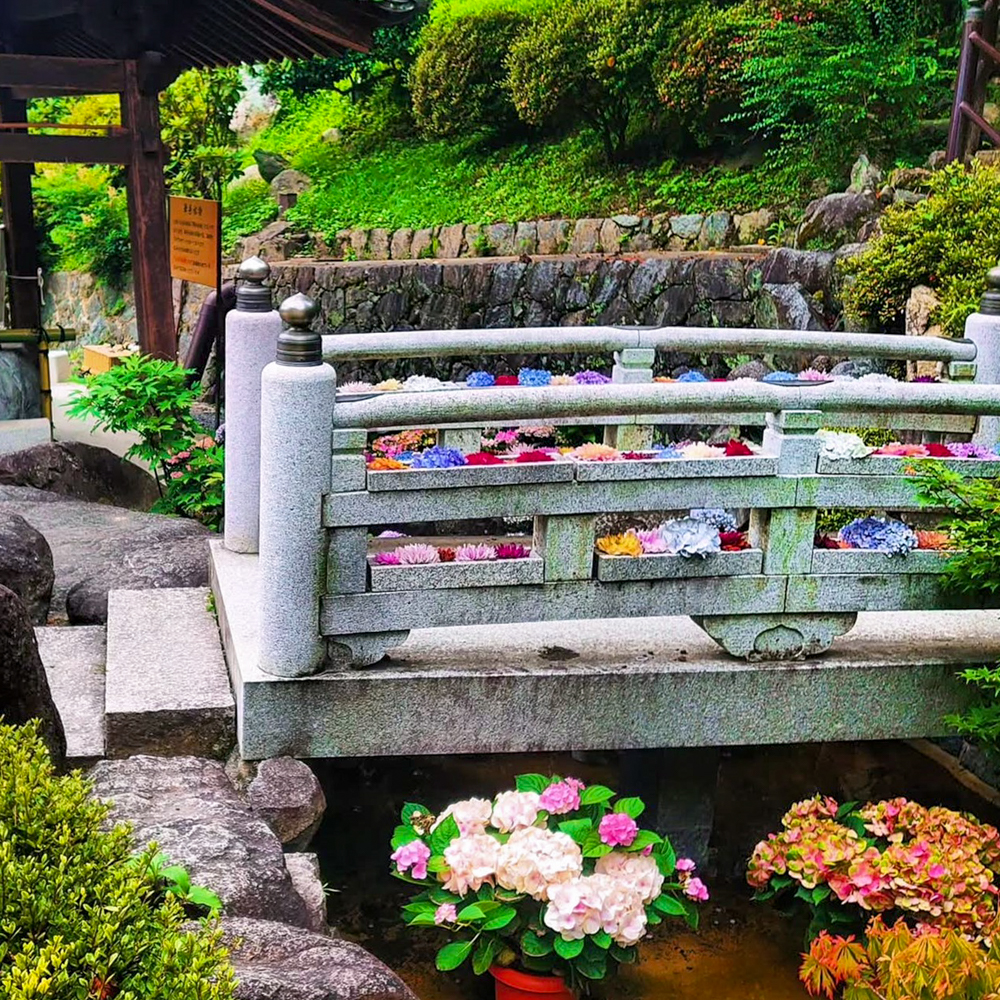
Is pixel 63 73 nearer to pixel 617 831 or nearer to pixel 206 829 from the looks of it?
pixel 206 829

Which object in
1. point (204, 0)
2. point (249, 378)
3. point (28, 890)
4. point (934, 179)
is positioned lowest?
point (28, 890)

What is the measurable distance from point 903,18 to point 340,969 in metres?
13.4

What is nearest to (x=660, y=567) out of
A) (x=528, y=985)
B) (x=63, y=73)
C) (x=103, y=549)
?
(x=528, y=985)

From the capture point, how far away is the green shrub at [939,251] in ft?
25.9

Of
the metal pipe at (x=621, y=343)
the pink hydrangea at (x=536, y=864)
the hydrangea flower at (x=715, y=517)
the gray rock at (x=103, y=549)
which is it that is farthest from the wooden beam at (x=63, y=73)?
the pink hydrangea at (x=536, y=864)

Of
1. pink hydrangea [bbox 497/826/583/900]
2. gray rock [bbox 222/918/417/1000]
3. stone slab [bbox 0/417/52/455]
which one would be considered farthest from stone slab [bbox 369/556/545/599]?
stone slab [bbox 0/417/52/455]

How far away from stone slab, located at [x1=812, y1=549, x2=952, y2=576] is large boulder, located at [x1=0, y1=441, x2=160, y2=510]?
568cm

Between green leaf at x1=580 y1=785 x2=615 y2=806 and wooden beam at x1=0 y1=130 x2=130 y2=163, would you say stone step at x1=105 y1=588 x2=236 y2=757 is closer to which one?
green leaf at x1=580 y1=785 x2=615 y2=806

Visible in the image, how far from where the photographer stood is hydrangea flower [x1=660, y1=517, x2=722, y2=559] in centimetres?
436

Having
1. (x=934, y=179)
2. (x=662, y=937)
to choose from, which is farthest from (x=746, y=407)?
(x=934, y=179)

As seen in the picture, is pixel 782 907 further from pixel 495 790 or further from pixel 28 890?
pixel 28 890

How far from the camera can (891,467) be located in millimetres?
4508

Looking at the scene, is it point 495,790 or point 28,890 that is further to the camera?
point 495,790

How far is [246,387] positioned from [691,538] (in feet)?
7.77
